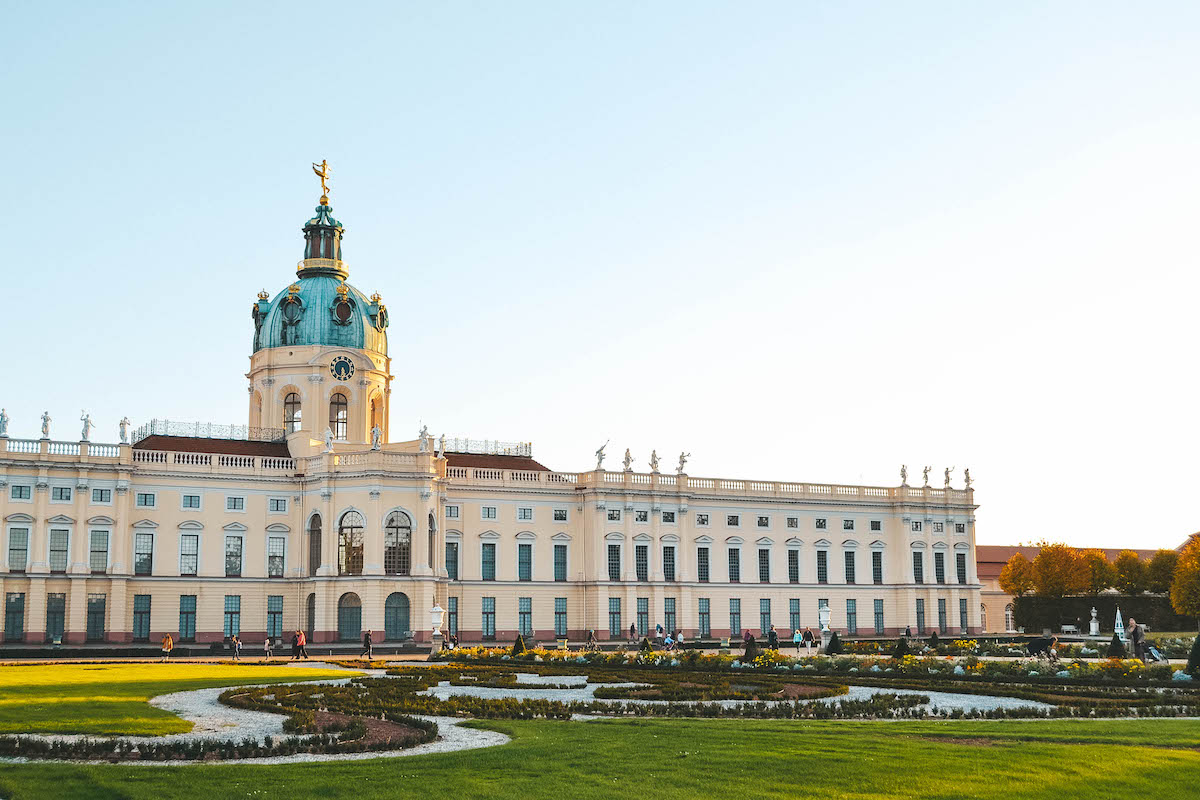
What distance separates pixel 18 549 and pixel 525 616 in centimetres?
3072

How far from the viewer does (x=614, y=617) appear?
280 ft

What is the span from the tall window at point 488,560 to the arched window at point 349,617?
33.0 feet

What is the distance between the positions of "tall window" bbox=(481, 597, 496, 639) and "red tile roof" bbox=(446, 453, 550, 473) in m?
9.45

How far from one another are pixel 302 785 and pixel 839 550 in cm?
7937

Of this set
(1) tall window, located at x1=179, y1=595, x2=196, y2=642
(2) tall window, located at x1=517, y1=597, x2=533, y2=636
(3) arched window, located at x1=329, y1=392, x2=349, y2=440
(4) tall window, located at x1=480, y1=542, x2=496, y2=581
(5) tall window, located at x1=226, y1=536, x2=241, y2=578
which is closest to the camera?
(1) tall window, located at x1=179, y1=595, x2=196, y2=642

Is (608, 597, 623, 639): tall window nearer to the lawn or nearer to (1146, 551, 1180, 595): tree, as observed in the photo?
the lawn

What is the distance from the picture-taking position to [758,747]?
2122cm

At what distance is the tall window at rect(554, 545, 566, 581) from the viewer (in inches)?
3356

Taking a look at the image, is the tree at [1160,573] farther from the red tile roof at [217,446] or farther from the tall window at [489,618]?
the red tile roof at [217,446]

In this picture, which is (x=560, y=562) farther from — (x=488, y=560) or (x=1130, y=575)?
(x=1130, y=575)

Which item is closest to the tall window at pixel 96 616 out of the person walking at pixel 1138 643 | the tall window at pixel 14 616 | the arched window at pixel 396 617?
the tall window at pixel 14 616

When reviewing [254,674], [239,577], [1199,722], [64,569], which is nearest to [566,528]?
[239,577]

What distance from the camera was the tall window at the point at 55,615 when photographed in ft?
235

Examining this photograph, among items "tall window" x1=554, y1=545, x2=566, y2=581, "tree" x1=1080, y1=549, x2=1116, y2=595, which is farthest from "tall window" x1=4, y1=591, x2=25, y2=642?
"tree" x1=1080, y1=549, x2=1116, y2=595
